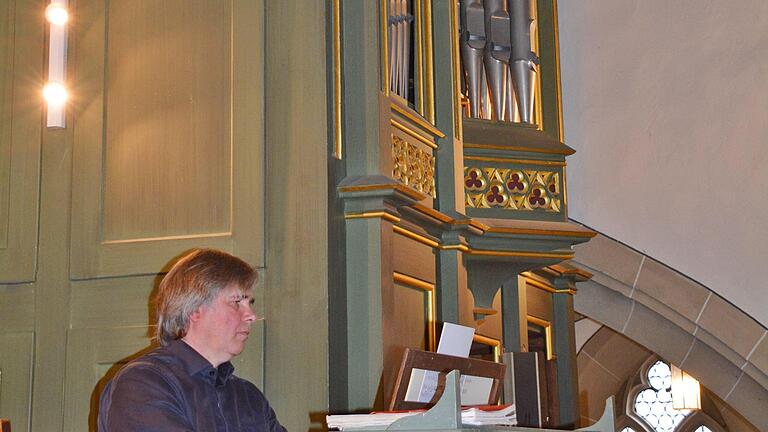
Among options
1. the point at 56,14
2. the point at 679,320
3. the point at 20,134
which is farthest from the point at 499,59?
the point at 679,320

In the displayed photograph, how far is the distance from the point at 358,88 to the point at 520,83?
233 cm

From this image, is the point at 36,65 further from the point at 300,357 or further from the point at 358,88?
the point at 300,357

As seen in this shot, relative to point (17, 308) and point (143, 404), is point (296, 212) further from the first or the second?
point (143, 404)

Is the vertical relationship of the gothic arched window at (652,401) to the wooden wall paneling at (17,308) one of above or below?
below

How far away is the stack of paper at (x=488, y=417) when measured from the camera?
3.26 meters

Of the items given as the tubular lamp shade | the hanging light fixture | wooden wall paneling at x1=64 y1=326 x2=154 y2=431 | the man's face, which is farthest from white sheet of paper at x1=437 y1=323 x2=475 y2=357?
the tubular lamp shade

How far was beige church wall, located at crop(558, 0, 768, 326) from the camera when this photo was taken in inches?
343

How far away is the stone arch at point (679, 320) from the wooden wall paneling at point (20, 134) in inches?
206

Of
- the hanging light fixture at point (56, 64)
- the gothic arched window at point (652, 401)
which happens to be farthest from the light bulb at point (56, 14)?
the gothic arched window at point (652, 401)

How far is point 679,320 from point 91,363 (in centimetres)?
569

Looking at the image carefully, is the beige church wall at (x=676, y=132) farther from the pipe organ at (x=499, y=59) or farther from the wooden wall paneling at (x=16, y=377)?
the wooden wall paneling at (x=16, y=377)

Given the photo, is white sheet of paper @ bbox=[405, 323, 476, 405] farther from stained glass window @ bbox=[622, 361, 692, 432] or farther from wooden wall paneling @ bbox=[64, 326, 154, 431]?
stained glass window @ bbox=[622, 361, 692, 432]

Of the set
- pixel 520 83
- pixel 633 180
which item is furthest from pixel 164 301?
pixel 633 180

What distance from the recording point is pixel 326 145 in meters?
4.79
